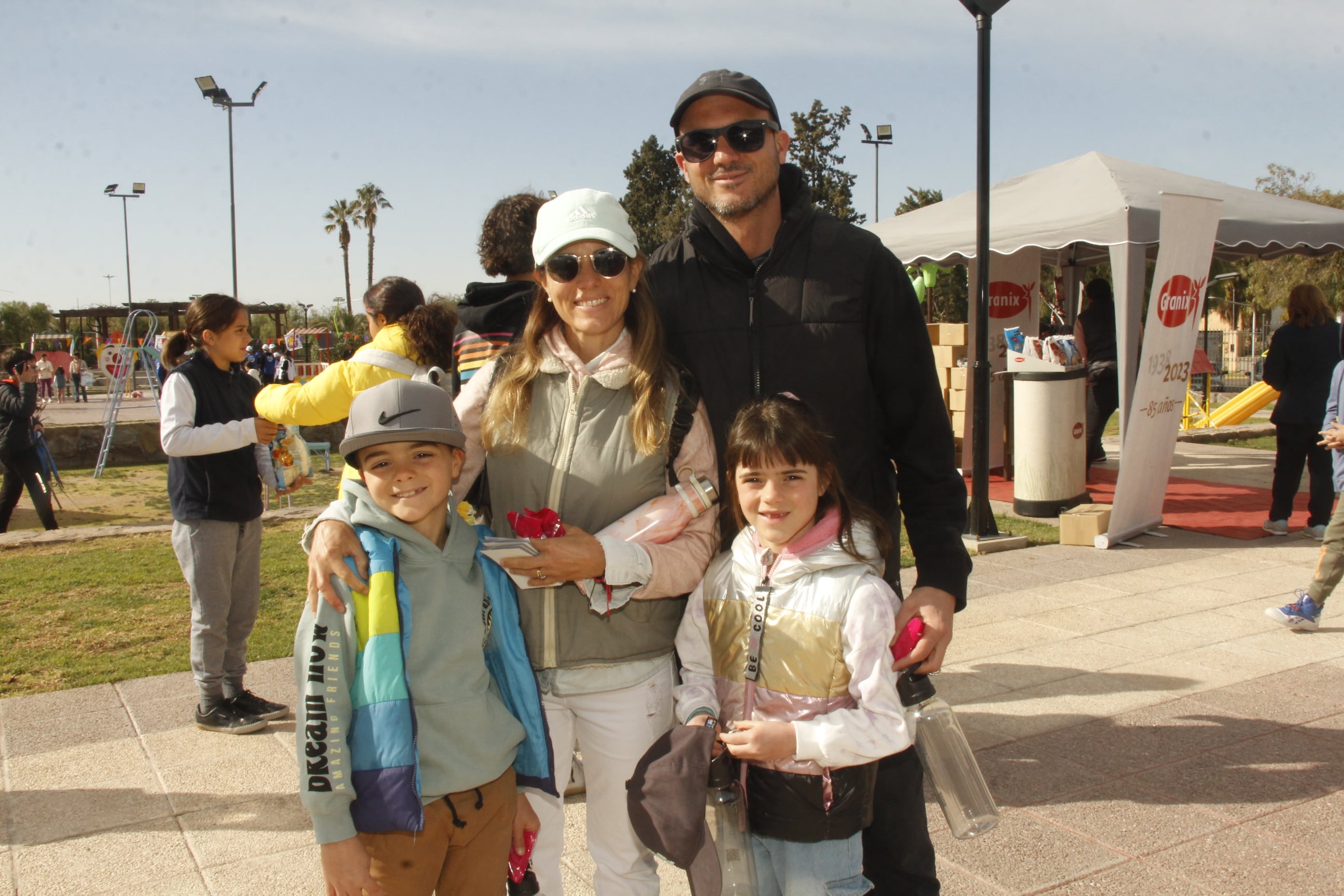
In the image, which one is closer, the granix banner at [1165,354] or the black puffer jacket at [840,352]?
the black puffer jacket at [840,352]

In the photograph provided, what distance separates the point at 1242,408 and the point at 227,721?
55.6ft

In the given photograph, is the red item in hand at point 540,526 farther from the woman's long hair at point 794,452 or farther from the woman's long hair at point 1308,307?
the woman's long hair at point 1308,307

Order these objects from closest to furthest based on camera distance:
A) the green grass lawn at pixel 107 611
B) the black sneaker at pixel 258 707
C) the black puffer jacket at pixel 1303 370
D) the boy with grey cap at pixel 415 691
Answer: the boy with grey cap at pixel 415 691
the black sneaker at pixel 258 707
the green grass lawn at pixel 107 611
the black puffer jacket at pixel 1303 370

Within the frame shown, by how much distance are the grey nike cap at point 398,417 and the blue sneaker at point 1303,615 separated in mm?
5090

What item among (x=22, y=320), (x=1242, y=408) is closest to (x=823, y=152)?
(x=1242, y=408)

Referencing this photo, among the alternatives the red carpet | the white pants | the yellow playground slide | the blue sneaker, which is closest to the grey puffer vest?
the white pants

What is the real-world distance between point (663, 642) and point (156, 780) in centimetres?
266

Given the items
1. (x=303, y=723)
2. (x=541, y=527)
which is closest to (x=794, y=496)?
(x=541, y=527)

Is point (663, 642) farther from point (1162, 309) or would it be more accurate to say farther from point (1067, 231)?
point (1067, 231)

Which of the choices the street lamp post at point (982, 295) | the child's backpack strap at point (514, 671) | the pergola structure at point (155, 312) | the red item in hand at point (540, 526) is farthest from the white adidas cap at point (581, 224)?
the pergola structure at point (155, 312)

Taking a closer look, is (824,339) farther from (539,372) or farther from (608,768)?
(608,768)

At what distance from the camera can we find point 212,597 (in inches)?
172

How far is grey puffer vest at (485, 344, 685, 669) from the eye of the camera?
2.19 meters

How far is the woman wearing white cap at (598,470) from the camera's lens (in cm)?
217
